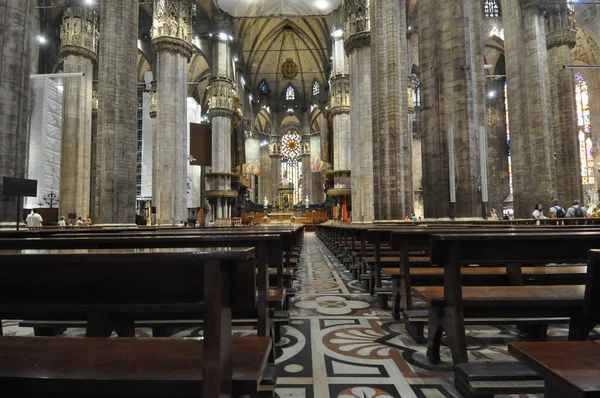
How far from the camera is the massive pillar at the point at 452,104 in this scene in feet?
22.4

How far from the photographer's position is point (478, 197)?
266 inches

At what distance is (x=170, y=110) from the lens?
15.5 meters

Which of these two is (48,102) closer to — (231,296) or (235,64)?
(235,64)

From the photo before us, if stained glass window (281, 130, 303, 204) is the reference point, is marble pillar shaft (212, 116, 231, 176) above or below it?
below

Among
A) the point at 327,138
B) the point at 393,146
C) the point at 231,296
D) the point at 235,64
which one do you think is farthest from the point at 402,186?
the point at 235,64

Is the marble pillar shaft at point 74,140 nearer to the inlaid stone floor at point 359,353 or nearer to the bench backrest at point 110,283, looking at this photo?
the inlaid stone floor at point 359,353

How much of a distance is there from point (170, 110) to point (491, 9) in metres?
21.6

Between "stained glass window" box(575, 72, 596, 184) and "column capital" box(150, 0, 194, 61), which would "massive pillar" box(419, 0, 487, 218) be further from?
"stained glass window" box(575, 72, 596, 184)

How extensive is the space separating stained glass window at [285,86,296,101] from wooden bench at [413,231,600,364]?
43222 mm

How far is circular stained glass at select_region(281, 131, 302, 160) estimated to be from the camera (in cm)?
4606

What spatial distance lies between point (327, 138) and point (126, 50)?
17.6m

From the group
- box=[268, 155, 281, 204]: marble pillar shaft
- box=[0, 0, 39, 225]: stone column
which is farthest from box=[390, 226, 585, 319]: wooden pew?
box=[268, 155, 281, 204]: marble pillar shaft

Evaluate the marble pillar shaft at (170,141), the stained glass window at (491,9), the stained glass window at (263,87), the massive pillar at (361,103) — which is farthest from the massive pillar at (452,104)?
the stained glass window at (263,87)

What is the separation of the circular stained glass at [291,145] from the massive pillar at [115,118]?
3465cm
